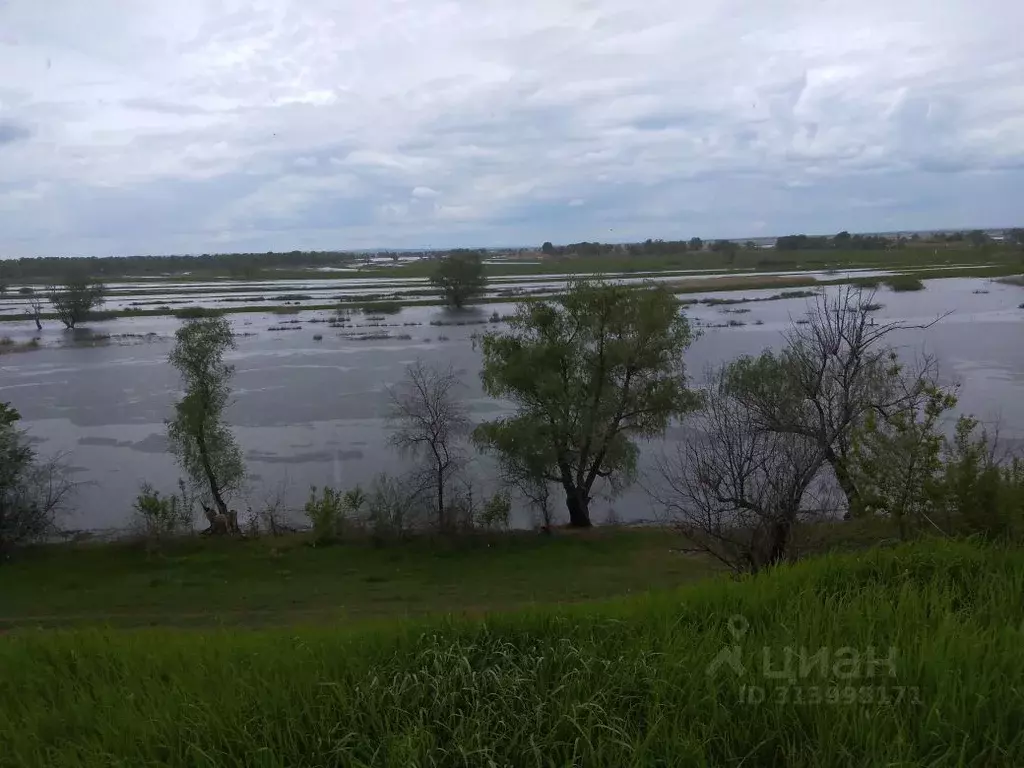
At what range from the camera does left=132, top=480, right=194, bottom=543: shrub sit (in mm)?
18562

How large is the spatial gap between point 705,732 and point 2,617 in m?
15.3

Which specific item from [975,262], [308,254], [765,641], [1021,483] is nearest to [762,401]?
[1021,483]

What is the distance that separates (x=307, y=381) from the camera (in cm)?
3478

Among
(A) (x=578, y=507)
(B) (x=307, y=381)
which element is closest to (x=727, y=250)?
(B) (x=307, y=381)

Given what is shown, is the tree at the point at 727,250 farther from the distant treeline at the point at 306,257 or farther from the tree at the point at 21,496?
the tree at the point at 21,496

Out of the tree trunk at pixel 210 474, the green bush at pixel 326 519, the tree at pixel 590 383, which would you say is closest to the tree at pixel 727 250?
the tree at pixel 590 383

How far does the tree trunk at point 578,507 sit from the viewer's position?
20.4 m

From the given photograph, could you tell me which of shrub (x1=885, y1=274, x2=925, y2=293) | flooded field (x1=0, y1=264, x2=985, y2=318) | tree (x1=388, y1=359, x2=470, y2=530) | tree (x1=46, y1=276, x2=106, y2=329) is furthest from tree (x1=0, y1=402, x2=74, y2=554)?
shrub (x1=885, y1=274, x2=925, y2=293)

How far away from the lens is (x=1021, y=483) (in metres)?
11.1

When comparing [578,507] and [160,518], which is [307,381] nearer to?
[160,518]

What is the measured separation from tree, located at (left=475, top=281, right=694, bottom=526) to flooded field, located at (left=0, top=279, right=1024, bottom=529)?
7.47 ft

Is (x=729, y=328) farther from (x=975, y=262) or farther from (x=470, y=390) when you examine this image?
(x=975, y=262)

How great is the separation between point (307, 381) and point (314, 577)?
1962cm

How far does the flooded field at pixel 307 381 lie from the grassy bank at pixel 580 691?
56.7ft
